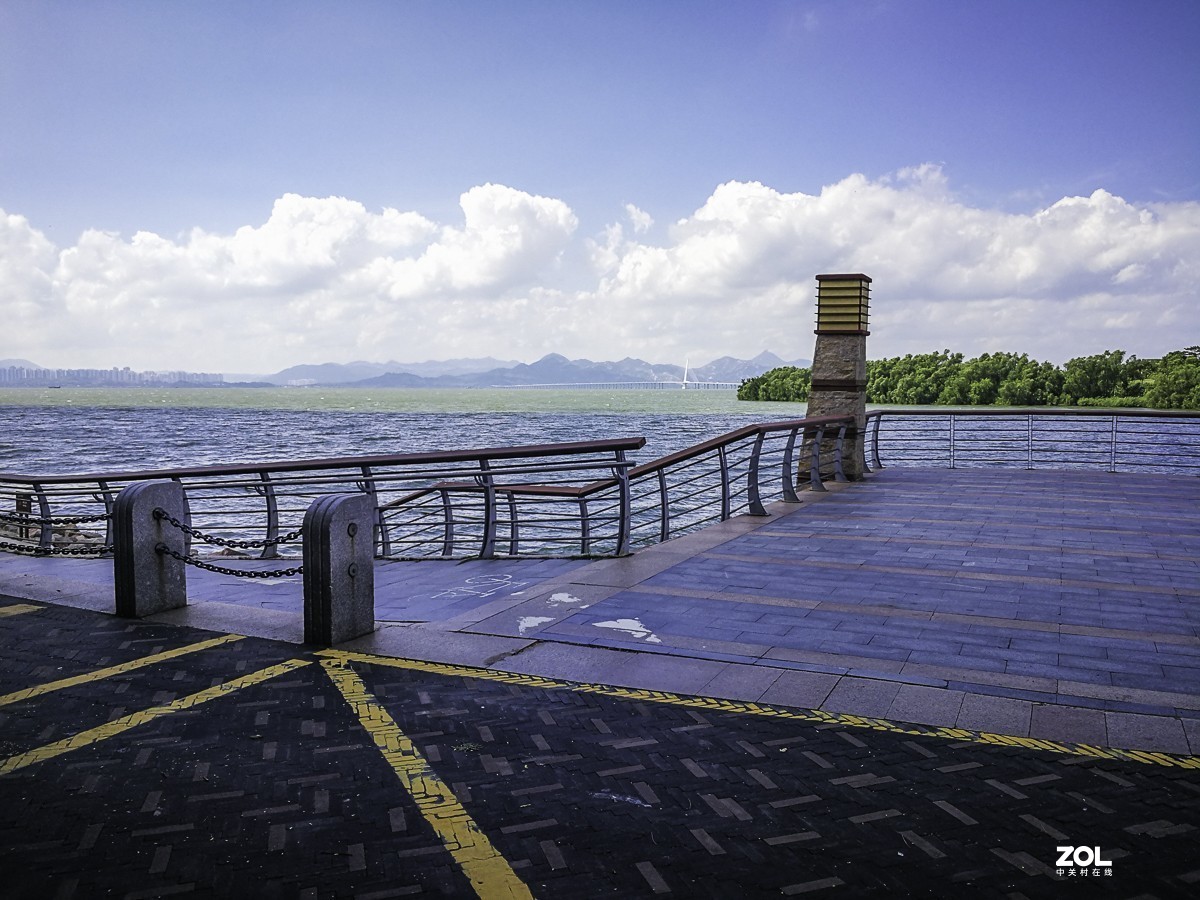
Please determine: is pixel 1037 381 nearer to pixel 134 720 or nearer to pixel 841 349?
pixel 841 349

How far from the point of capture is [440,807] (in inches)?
137

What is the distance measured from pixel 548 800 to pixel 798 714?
59.0 inches

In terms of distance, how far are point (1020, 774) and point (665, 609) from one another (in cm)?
302

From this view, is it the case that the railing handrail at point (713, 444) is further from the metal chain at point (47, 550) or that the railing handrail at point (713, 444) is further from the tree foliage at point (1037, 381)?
the tree foliage at point (1037, 381)

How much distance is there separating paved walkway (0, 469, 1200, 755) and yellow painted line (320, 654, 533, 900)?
839 millimetres

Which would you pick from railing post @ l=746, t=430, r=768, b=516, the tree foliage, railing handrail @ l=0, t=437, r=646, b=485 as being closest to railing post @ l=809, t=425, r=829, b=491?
railing post @ l=746, t=430, r=768, b=516

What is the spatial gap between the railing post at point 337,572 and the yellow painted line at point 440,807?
3.04 ft

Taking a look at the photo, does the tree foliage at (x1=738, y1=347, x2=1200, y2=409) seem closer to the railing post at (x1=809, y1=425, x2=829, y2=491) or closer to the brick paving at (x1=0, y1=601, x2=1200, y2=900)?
the railing post at (x1=809, y1=425, x2=829, y2=491)

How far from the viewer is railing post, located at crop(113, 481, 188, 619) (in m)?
6.61

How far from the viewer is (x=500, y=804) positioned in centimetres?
350

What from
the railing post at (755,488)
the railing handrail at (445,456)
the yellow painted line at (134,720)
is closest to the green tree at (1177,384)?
the railing post at (755,488)

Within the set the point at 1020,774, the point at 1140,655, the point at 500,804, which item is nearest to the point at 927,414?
the point at 1140,655

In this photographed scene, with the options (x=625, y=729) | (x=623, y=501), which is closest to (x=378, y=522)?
(x=623, y=501)

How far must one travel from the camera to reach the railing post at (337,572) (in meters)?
5.76
